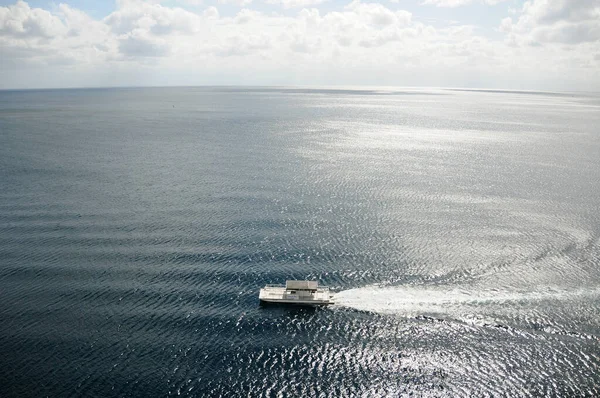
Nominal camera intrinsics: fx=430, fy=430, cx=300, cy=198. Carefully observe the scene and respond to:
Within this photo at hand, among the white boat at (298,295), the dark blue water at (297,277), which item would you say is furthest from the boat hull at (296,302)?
the dark blue water at (297,277)

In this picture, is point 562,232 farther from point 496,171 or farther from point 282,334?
point 282,334

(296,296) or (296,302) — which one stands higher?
(296,296)

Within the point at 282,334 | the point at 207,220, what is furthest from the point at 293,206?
the point at 282,334

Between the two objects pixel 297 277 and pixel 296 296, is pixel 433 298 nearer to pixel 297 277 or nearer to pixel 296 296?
pixel 296 296

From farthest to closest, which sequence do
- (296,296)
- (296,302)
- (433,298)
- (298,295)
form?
(433,298) → (298,295) → (296,296) → (296,302)

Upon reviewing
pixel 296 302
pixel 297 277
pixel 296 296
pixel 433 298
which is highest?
pixel 296 296

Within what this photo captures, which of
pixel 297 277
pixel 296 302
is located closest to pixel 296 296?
pixel 296 302

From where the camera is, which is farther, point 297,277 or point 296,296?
point 297,277

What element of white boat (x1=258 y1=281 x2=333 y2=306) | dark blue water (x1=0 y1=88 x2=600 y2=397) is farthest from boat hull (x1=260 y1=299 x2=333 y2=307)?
dark blue water (x1=0 y1=88 x2=600 y2=397)
